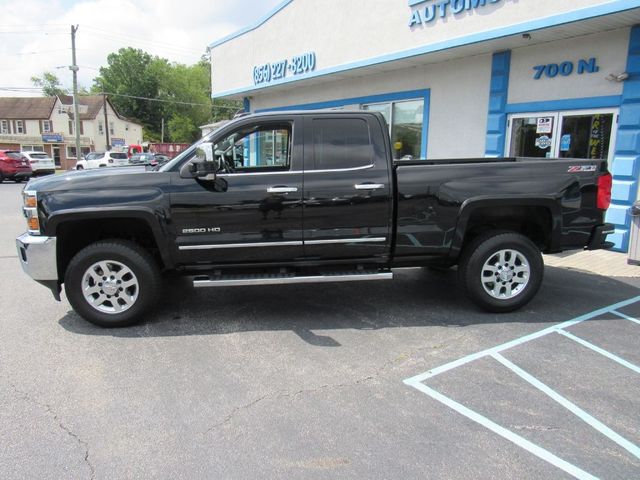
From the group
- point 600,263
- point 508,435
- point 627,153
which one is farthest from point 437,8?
point 508,435

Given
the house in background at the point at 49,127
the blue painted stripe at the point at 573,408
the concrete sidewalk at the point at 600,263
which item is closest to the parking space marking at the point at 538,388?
the blue painted stripe at the point at 573,408

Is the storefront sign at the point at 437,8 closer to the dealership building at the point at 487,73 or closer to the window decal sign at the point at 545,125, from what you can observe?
the dealership building at the point at 487,73

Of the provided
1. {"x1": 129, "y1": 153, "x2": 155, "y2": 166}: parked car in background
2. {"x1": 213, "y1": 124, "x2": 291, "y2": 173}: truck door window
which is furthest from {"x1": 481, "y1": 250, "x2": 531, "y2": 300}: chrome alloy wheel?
{"x1": 129, "y1": 153, "x2": 155, "y2": 166}: parked car in background

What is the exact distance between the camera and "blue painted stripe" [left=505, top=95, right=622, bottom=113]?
25.3 ft

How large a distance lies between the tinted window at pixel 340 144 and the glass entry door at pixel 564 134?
4.79m

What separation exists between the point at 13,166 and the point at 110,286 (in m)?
25.2

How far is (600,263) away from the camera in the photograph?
7340 mm

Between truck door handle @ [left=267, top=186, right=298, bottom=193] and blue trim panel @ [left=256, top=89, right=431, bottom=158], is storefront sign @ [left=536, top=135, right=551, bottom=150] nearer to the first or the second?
blue trim panel @ [left=256, top=89, right=431, bottom=158]

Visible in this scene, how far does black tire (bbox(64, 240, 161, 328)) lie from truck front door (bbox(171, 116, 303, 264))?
12.9 inches

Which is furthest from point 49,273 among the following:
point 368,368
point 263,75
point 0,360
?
point 263,75

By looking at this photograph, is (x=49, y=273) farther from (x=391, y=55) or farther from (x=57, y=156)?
(x=57, y=156)

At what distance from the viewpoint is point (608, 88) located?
25.4 feet

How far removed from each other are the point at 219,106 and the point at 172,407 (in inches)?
2772

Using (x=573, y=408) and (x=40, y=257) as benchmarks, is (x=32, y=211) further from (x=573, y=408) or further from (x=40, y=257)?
(x=573, y=408)
